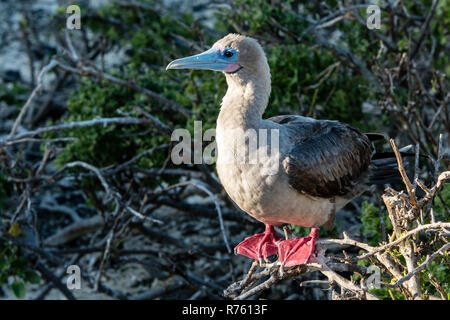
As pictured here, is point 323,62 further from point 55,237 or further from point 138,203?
point 55,237

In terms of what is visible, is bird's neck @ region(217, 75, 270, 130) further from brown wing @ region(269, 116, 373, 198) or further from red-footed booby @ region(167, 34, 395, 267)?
brown wing @ region(269, 116, 373, 198)

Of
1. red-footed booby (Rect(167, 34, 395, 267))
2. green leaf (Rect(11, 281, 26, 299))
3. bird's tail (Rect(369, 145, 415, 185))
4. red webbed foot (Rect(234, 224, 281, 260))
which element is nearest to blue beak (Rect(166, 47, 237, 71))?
red-footed booby (Rect(167, 34, 395, 267))

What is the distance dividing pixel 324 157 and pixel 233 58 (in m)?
0.76

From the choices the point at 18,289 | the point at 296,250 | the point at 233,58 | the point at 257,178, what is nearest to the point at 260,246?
the point at 296,250

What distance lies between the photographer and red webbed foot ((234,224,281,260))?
3.77 metres

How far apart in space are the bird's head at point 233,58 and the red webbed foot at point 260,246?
0.95 meters

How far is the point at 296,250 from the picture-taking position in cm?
351

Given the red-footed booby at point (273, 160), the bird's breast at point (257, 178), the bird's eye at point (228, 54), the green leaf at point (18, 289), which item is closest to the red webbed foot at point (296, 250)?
the red-footed booby at point (273, 160)

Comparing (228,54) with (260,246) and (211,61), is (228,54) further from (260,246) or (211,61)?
(260,246)

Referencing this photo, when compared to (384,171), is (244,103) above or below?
above

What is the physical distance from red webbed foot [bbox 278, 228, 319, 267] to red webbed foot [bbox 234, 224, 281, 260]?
5.8 inches

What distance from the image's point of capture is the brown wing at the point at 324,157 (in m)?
3.55
